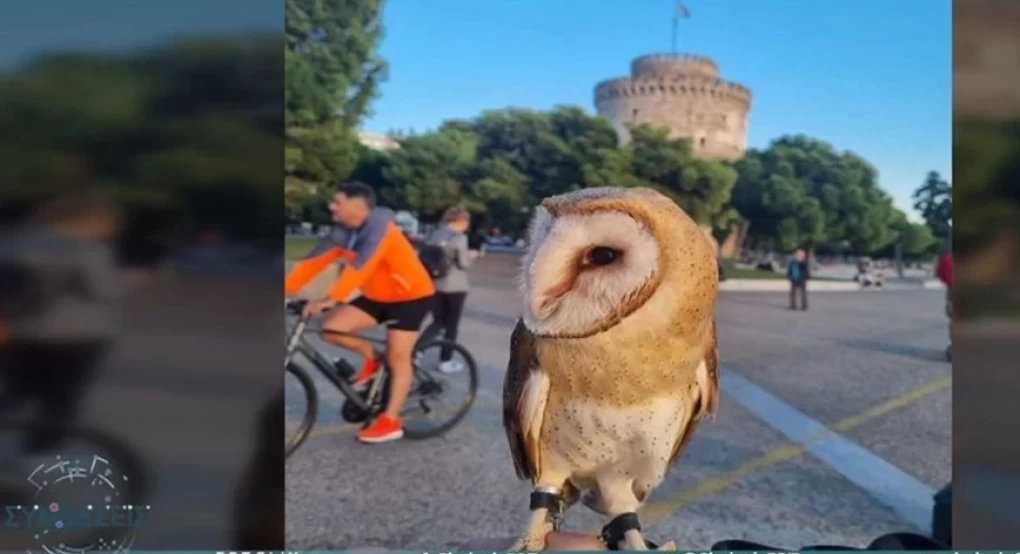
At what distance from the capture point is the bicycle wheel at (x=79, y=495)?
5.66ft

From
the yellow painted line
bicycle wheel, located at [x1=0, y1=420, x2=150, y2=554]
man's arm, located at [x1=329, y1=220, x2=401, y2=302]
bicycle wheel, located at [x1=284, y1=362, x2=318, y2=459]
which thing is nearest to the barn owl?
the yellow painted line

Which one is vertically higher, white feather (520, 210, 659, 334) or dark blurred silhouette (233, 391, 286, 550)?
white feather (520, 210, 659, 334)

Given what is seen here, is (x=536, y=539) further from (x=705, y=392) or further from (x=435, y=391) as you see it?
(x=435, y=391)

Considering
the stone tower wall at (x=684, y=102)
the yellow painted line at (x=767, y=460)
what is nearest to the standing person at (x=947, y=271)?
the yellow painted line at (x=767, y=460)

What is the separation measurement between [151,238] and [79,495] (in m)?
0.54

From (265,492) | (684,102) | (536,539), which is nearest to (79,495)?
(265,492)

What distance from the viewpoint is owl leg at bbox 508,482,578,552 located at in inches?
52.9

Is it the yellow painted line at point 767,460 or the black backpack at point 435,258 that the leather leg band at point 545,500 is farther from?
the black backpack at point 435,258

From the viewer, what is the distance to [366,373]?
181 cm

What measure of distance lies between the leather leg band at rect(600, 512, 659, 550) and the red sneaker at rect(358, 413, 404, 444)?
0.56 metres

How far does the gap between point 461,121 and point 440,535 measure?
0.84 m

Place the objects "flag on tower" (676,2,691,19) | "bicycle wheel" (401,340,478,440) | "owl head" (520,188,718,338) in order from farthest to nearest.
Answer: "bicycle wheel" (401,340,478,440), "flag on tower" (676,2,691,19), "owl head" (520,188,718,338)

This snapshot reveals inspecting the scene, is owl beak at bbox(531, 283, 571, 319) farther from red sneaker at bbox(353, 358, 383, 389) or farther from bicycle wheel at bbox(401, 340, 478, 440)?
red sneaker at bbox(353, 358, 383, 389)

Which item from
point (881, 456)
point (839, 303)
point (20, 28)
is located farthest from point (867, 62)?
point (20, 28)
